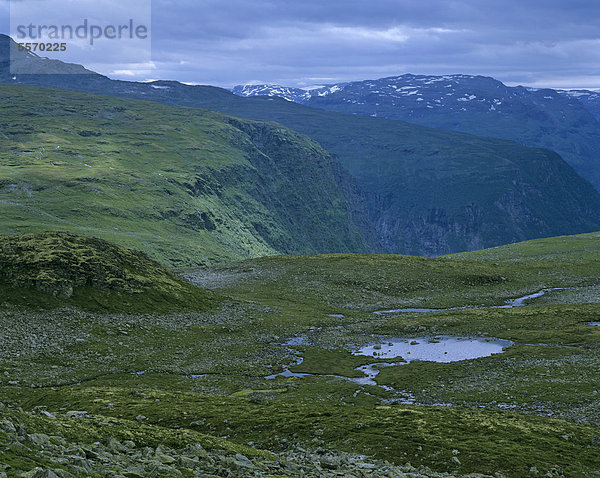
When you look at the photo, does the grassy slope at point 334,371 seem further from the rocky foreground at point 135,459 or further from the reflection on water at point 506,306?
the rocky foreground at point 135,459

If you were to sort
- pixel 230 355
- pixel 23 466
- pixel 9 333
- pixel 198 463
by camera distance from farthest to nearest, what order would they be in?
pixel 230 355 < pixel 9 333 < pixel 198 463 < pixel 23 466

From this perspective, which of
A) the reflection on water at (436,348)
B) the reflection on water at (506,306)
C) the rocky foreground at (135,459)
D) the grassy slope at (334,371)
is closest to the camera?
the rocky foreground at (135,459)

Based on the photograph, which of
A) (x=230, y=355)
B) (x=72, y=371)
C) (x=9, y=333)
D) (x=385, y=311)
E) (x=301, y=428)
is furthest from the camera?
(x=385, y=311)

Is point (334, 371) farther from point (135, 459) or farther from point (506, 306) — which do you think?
point (506, 306)

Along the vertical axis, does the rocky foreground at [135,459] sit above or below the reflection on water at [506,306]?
above

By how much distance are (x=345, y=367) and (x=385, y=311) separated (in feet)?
130

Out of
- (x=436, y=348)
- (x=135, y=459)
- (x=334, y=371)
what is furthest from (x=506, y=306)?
(x=135, y=459)

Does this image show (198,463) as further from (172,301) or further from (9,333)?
(172,301)

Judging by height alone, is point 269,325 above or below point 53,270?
below

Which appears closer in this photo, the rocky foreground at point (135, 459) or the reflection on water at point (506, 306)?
the rocky foreground at point (135, 459)

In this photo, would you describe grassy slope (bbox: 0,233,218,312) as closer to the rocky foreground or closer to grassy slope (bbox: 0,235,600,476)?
grassy slope (bbox: 0,235,600,476)

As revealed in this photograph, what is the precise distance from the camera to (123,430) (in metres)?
36.2

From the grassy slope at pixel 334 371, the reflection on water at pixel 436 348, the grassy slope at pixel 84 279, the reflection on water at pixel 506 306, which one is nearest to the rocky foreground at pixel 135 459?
the grassy slope at pixel 334 371

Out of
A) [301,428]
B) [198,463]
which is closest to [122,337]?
[301,428]
